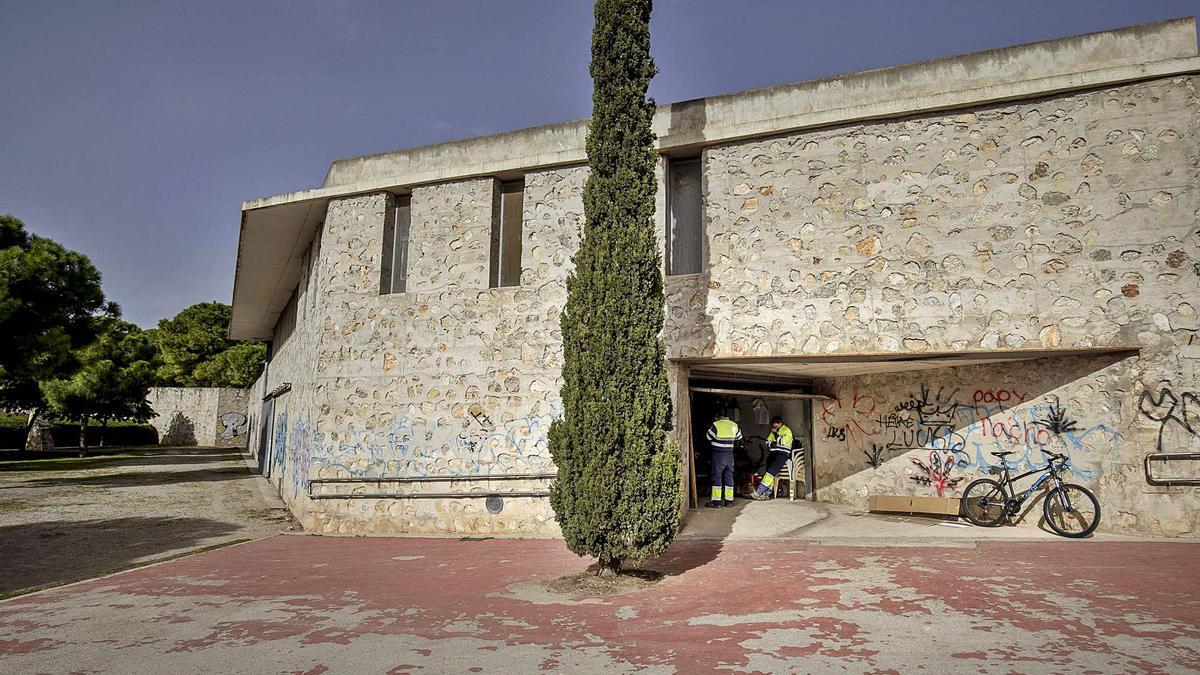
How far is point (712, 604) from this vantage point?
6172 mm

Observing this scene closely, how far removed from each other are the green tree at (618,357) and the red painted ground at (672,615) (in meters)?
0.76

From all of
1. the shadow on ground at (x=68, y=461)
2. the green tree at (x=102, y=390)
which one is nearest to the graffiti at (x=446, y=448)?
the shadow on ground at (x=68, y=461)

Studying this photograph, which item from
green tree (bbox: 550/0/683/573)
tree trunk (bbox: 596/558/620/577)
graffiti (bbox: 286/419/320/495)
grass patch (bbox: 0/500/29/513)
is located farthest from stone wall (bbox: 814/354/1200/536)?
grass patch (bbox: 0/500/29/513)

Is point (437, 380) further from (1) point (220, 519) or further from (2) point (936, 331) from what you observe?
(2) point (936, 331)

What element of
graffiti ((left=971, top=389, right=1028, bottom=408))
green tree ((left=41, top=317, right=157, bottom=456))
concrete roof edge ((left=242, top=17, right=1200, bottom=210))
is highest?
concrete roof edge ((left=242, top=17, right=1200, bottom=210))

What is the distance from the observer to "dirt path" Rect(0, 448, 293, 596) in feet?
30.7

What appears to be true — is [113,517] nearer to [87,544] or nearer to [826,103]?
[87,544]

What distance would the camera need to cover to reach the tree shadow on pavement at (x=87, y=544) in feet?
28.1

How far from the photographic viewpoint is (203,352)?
53.5m

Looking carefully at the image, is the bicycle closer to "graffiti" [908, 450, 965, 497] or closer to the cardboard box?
the cardboard box

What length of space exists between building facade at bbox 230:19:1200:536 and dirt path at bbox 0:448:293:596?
1.84 meters

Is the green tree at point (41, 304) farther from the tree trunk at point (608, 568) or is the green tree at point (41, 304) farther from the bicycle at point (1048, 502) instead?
the bicycle at point (1048, 502)

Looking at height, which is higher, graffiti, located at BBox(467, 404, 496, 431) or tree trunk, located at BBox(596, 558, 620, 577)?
graffiti, located at BBox(467, 404, 496, 431)

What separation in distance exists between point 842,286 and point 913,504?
3815 mm
